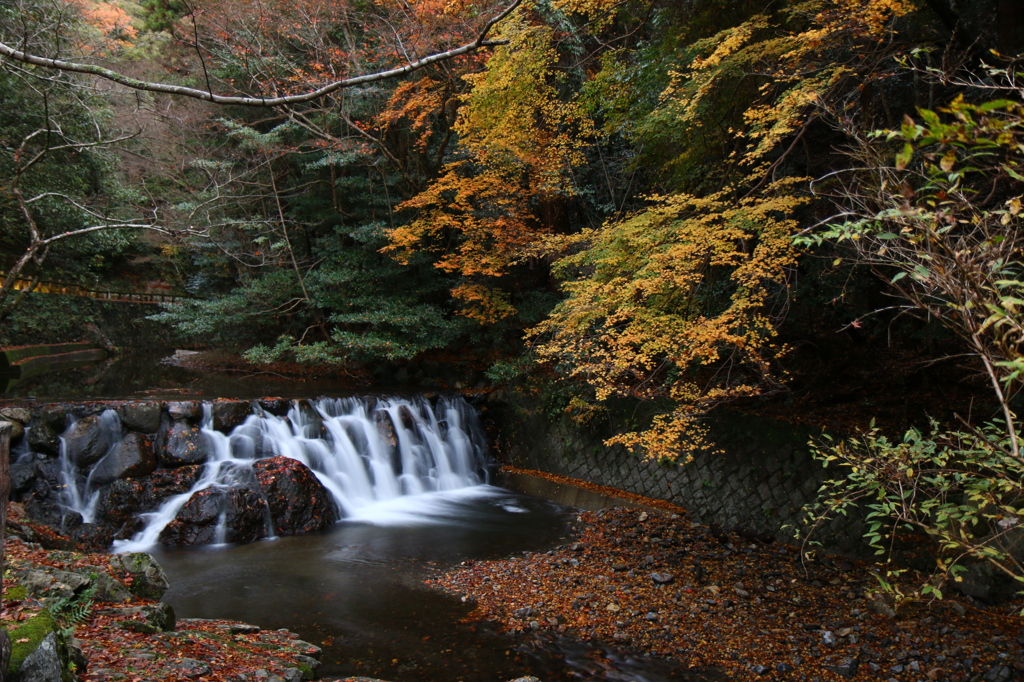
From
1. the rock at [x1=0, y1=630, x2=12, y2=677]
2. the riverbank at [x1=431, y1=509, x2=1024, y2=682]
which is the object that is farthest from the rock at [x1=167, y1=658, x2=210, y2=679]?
the riverbank at [x1=431, y1=509, x2=1024, y2=682]

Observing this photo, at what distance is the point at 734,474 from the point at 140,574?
7.04 meters

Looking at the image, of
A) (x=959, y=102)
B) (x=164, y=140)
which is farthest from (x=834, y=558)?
(x=164, y=140)

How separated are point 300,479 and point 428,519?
1969 mm

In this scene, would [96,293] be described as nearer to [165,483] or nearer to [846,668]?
[165,483]

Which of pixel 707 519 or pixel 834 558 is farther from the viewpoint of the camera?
pixel 707 519

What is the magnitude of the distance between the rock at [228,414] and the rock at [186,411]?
0.72 feet

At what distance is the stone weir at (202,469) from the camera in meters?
7.72

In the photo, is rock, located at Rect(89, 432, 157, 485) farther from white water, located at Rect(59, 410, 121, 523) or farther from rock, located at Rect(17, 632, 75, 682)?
rock, located at Rect(17, 632, 75, 682)

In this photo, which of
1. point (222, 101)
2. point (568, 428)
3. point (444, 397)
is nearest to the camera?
point (222, 101)

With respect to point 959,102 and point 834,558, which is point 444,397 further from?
point 959,102

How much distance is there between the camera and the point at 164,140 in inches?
559

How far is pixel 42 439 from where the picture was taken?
8.27 meters

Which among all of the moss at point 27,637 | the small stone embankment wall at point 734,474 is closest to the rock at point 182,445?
the small stone embankment wall at point 734,474

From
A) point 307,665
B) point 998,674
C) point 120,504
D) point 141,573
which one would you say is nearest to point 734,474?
point 998,674
